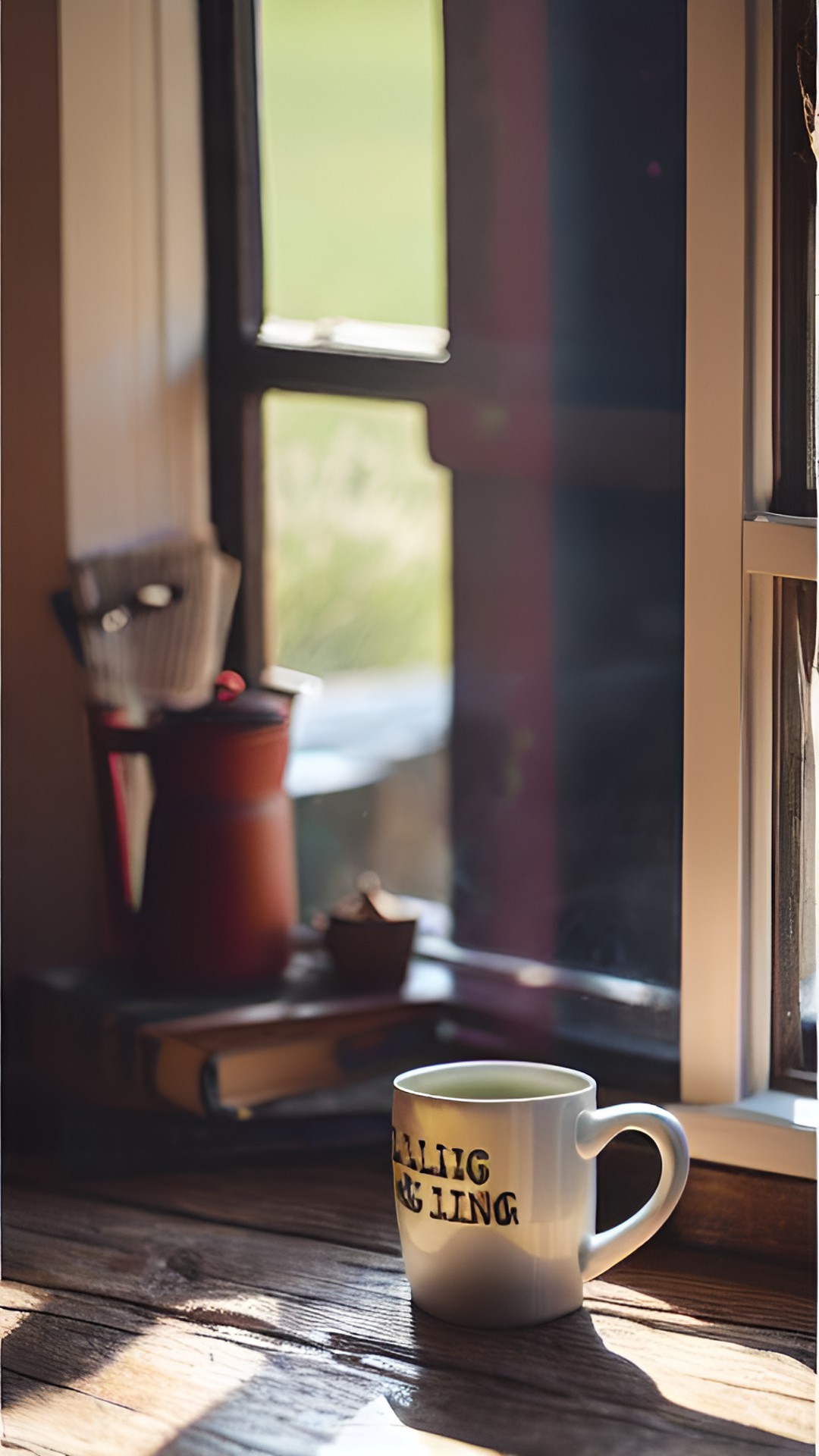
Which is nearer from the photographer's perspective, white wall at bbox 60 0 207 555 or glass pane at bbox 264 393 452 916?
white wall at bbox 60 0 207 555

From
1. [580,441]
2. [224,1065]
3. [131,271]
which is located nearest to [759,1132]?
[224,1065]

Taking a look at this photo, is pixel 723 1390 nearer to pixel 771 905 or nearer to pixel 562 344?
pixel 771 905

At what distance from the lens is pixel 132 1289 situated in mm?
667

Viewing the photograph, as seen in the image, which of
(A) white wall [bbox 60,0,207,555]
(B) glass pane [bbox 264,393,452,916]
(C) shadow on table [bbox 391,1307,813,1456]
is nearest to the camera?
(C) shadow on table [bbox 391,1307,813,1456]

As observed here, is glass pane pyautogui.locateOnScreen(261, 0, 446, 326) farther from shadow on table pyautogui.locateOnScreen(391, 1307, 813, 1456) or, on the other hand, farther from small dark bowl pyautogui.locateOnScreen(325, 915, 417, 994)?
shadow on table pyautogui.locateOnScreen(391, 1307, 813, 1456)

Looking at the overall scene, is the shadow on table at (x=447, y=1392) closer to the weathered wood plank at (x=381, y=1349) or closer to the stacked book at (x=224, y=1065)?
the weathered wood plank at (x=381, y=1349)

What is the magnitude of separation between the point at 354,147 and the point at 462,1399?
3.09 ft

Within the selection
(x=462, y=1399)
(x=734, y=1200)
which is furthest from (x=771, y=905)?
(x=462, y=1399)

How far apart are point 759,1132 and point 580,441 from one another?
45 centimetres

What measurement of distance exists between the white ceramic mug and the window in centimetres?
14

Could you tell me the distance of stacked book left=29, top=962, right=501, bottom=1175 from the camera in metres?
0.83

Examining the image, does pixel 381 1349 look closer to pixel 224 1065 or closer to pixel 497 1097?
pixel 497 1097

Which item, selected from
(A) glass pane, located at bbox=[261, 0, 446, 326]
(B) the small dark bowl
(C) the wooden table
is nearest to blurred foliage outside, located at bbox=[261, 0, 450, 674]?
(A) glass pane, located at bbox=[261, 0, 446, 326]

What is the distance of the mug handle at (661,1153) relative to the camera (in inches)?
23.6
